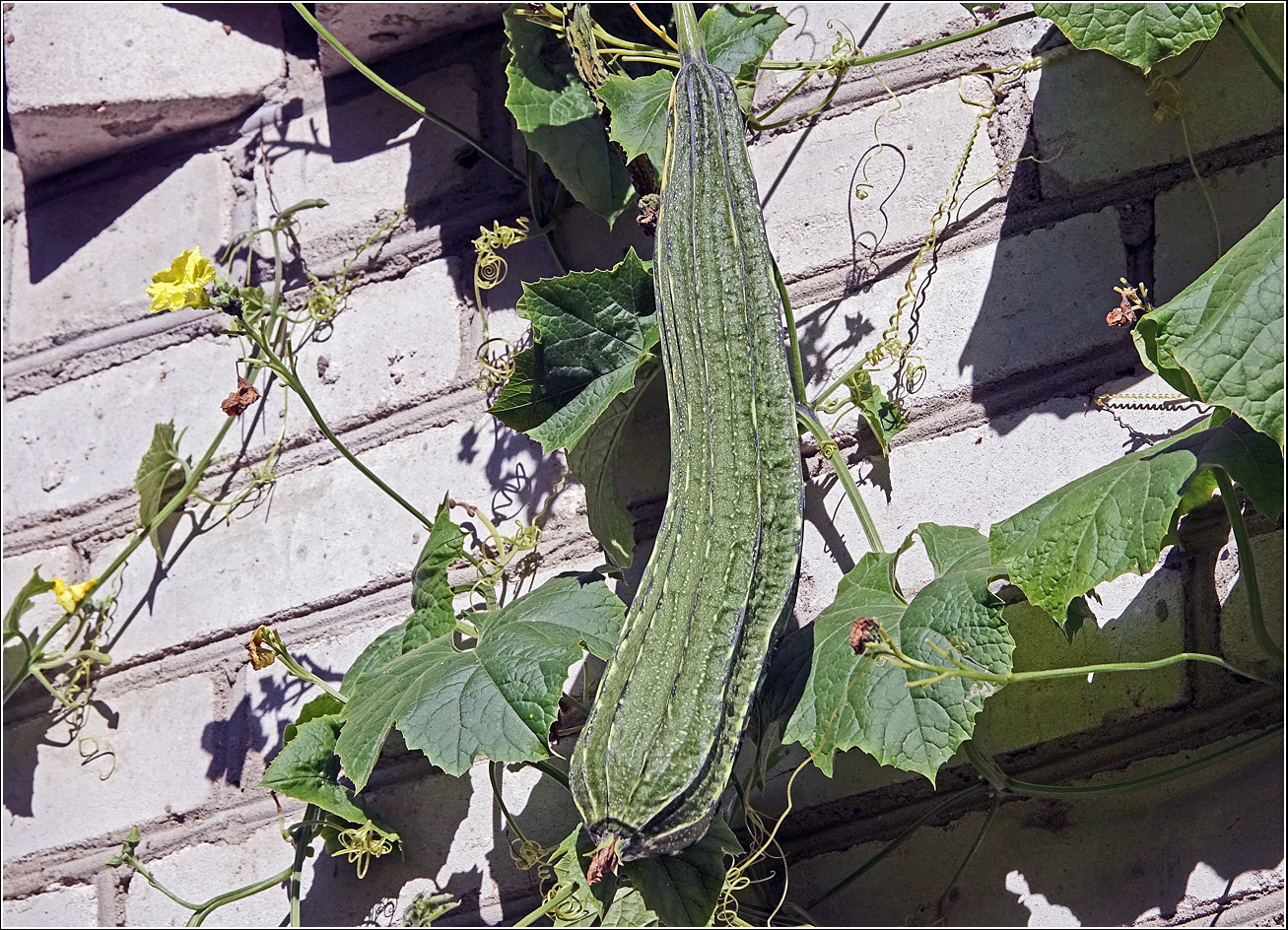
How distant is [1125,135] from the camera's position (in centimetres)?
153

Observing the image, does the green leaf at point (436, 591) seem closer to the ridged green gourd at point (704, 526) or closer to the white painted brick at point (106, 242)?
the ridged green gourd at point (704, 526)

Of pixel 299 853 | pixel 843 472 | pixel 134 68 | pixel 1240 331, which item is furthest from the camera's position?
pixel 134 68

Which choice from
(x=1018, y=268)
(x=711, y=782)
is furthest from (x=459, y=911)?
(x=1018, y=268)

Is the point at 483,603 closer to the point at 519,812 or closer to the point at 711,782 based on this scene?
the point at 519,812

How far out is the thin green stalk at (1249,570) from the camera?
1.16m

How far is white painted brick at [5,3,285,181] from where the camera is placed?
2.04 m

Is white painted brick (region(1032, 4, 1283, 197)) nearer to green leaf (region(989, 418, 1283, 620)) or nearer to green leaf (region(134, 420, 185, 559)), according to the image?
green leaf (region(989, 418, 1283, 620))

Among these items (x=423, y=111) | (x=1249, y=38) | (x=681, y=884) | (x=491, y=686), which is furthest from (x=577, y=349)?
(x=1249, y=38)

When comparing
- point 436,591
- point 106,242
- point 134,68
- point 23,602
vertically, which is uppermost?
point 134,68

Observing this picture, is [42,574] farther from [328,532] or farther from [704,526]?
[704,526]

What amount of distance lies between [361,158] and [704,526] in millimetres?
1140

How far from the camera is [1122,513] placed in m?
1.16

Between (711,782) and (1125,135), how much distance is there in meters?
1.08

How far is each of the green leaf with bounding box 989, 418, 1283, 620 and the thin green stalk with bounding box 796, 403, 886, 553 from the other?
20 centimetres
